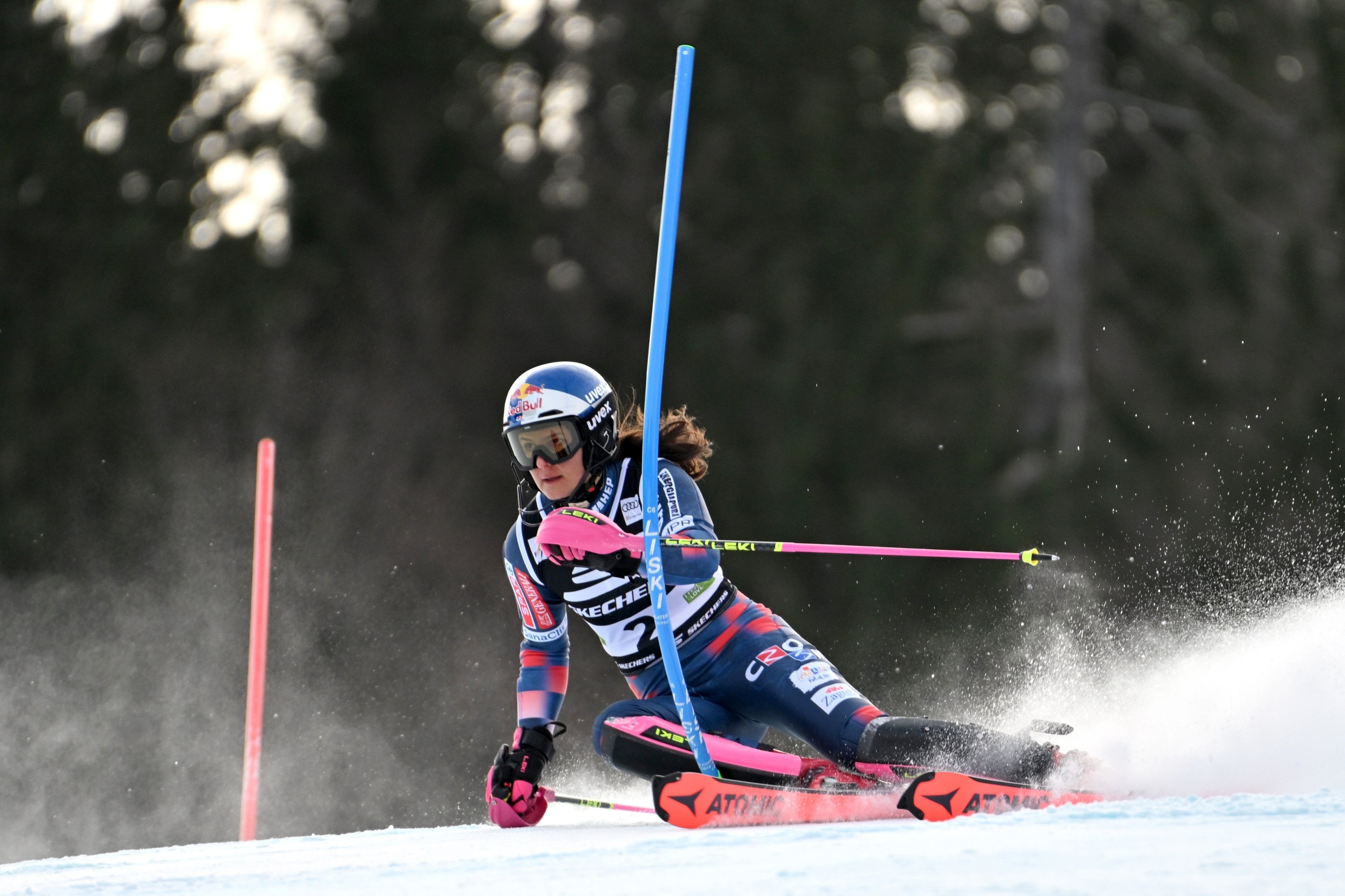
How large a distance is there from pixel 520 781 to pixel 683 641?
61 centimetres

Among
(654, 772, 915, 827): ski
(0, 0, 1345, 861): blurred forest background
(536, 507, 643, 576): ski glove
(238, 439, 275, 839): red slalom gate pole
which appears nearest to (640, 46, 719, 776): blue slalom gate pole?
(536, 507, 643, 576): ski glove

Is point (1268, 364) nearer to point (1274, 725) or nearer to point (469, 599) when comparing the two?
point (469, 599)

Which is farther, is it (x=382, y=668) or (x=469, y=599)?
(x=469, y=599)

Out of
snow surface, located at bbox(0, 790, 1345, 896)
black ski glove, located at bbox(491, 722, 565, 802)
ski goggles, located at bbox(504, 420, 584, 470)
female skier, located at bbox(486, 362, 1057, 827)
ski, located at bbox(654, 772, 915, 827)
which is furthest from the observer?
black ski glove, located at bbox(491, 722, 565, 802)

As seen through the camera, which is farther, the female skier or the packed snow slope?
the female skier

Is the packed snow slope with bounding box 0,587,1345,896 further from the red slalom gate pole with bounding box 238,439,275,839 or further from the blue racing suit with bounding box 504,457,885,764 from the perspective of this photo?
the red slalom gate pole with bounding box 238,439,275,839

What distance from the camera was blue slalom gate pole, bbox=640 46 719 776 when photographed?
3676 mm

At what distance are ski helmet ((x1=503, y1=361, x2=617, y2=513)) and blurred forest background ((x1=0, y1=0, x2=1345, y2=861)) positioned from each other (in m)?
6.62

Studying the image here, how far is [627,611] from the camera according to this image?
4242 mm

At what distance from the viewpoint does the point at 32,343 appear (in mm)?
12781

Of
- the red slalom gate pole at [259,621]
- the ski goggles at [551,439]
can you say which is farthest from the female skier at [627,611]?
the red slalom gate pole at [259,621]

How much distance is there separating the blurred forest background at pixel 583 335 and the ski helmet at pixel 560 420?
21.7 feet

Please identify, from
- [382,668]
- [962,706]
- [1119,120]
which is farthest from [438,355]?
[1119,120]

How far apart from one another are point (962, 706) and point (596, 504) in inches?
286
